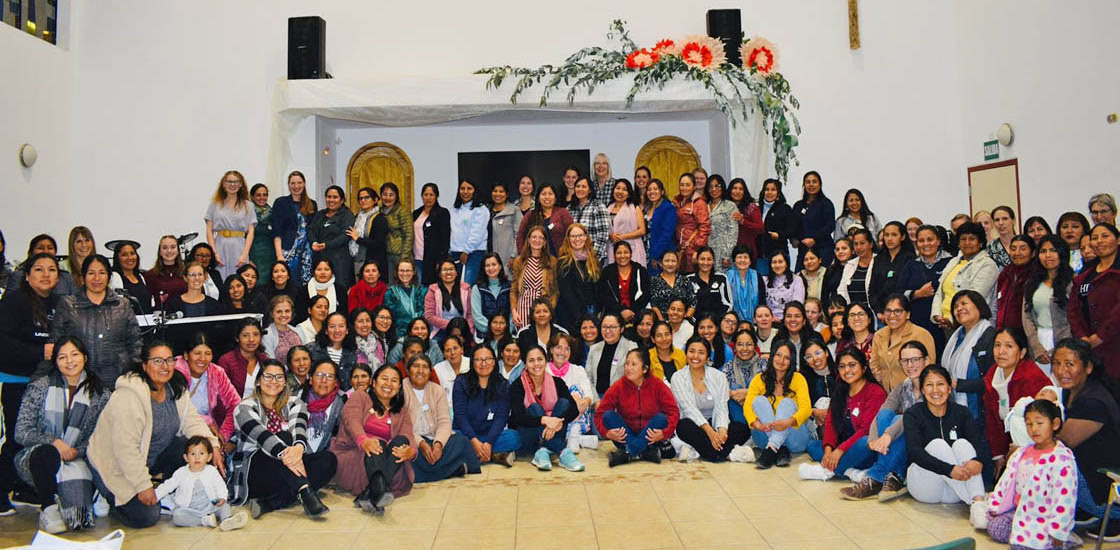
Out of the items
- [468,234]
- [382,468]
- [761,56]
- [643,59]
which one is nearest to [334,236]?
[468,234]

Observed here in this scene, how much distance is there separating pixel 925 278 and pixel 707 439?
1.88 m

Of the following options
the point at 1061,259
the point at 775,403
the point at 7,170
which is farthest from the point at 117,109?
the point at 1061,259

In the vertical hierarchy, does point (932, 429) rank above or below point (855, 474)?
above

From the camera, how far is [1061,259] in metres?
5.00

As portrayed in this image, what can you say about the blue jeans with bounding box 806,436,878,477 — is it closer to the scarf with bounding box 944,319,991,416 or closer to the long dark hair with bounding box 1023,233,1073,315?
the scarf with bounding box 944,319,991,416

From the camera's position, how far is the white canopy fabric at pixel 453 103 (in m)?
7.91

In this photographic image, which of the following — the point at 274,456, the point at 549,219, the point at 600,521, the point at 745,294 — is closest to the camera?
the point at 600,521

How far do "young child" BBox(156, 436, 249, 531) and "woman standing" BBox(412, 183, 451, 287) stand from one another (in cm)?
292

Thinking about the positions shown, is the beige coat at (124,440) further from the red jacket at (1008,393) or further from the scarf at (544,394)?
the red jacket at (1008,393)

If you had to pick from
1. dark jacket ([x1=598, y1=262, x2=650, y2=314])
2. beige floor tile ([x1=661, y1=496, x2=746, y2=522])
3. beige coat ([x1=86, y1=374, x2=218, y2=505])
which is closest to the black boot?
beige coat ([x1=86, y1=374, x2=218, y2=505])

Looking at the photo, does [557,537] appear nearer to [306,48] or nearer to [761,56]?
[761,56]

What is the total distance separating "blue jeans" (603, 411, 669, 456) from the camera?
5676 millimetres

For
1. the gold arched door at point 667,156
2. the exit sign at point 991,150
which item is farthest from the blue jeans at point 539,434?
the exit sign at point 991,150

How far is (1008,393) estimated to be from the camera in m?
4.66
